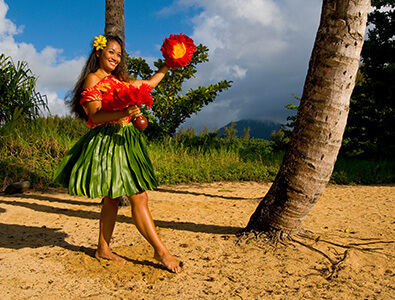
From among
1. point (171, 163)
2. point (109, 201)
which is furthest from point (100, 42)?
point (171, 163)

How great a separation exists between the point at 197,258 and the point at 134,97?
5.44 feet

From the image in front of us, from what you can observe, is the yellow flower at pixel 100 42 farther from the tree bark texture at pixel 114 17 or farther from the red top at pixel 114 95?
the tree bark texture at pixel 114 17

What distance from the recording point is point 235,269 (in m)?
2.96

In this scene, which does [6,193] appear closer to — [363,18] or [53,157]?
[53,157]

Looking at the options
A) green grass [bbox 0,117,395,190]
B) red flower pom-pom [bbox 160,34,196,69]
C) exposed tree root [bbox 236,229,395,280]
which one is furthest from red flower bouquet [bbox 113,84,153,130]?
green grass [bbox 0,117,395,190]

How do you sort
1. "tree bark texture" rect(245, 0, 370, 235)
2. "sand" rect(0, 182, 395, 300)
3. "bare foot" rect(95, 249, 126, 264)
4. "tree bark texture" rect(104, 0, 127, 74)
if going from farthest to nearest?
"tree bark texture" rect(104, 0, 127, 74) < "bare foot" rect(95, 249, 126, 264) < "tree bark texture" rect(245, 0, 370, 235) < "sand" rect(0, 182, 395, 300)

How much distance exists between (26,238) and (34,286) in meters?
1.39

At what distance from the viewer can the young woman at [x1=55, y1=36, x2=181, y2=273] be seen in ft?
9.21

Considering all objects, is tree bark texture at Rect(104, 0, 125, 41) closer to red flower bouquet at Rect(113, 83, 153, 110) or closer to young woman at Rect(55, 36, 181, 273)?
young woman at Rect(55, 36, 181, 273)

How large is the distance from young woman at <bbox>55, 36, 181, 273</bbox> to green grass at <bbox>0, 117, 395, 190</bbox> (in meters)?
4.07

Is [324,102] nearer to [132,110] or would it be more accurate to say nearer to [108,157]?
[132,110]

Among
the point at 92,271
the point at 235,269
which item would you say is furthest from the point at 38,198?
the point at 235,269

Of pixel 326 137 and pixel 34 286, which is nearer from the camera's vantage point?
pixel 34 286

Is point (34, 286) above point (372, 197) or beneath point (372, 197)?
beneath
